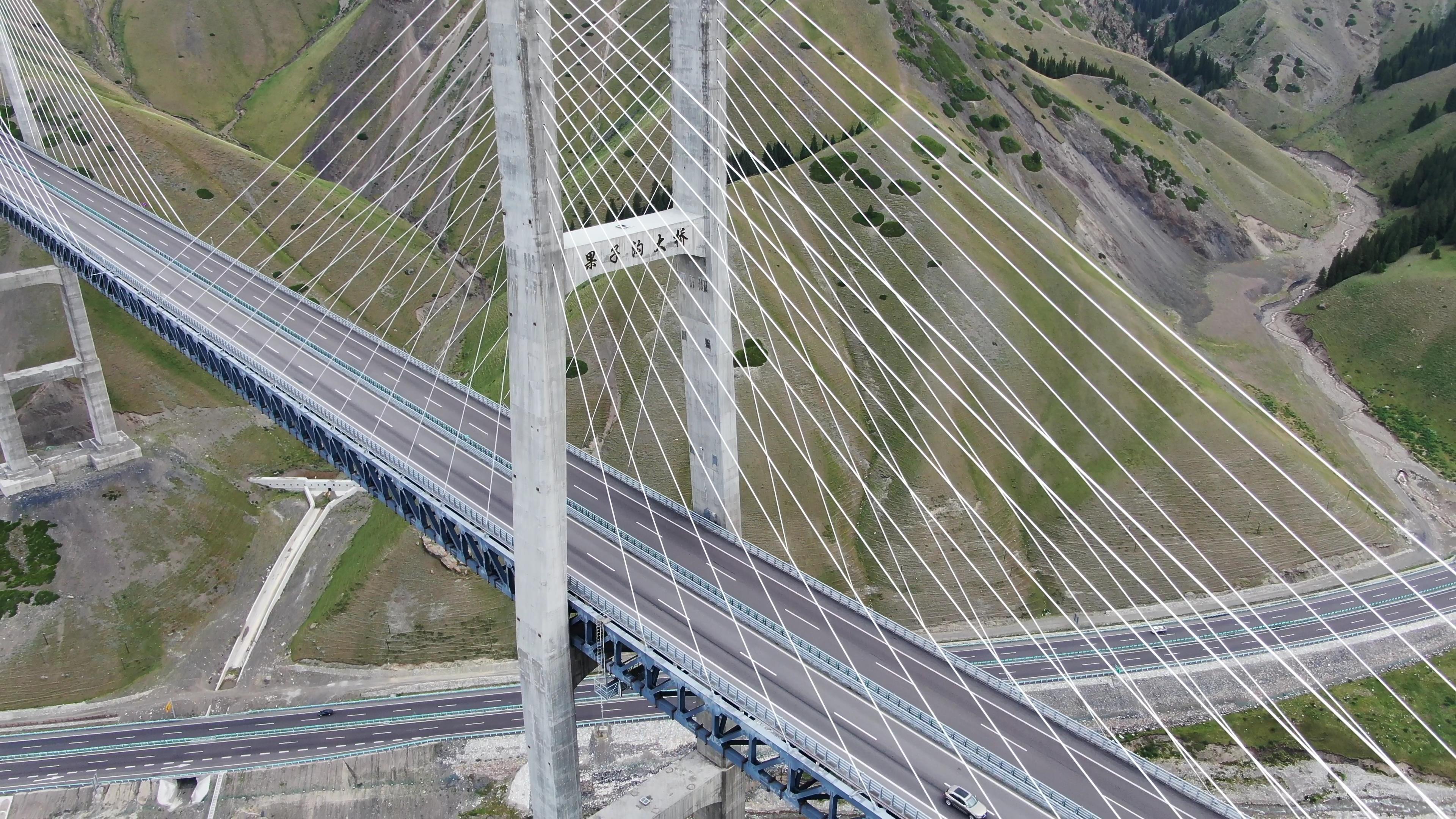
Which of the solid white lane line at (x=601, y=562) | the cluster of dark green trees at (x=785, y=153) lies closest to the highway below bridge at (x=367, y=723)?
the solid white lane line at (x=601, y=562)

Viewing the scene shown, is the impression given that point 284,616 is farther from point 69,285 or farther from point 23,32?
point 23,32

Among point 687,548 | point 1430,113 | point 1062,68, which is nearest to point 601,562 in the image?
point 687,548

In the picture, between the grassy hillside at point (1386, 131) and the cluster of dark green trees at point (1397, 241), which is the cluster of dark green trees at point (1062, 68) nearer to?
the cluster of dark green trees at point (1397, 241)

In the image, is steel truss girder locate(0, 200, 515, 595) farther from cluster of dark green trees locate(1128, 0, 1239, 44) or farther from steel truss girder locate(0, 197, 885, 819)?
cluster of dark green trees locate(1128, 0, 1239, 44)

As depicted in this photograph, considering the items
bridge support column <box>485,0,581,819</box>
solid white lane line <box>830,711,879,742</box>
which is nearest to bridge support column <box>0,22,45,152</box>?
bridge support column <box>485,0,581,819</box>

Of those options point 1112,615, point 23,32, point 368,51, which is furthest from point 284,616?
point 368,51
